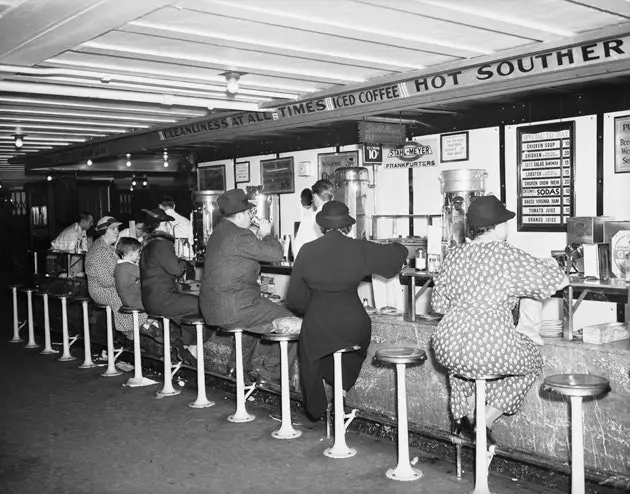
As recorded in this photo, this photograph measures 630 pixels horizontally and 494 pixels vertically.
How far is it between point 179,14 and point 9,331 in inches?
321

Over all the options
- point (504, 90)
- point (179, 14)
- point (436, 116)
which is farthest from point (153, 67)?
point (436, 116)

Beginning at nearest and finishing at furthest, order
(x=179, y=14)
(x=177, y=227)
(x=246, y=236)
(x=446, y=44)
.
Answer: (x=179, y=14) → (x=446, y=44) → (x=246, y=236) → (x=177, y=227)

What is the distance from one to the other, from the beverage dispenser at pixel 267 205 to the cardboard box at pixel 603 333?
517cm

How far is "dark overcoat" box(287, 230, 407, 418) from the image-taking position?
471 centimetres

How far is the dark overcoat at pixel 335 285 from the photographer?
4715mm

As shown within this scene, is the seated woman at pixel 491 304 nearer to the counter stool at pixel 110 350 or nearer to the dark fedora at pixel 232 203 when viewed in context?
the dark fedora at pixel 232 203

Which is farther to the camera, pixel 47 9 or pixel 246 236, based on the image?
pixel 246 236

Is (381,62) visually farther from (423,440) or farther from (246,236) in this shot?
(423,440)

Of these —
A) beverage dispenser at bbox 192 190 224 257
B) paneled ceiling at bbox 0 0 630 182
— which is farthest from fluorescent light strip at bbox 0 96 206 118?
beverage dispenser at bbox 192 190 224 257

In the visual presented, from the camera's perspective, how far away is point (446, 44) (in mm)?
4590

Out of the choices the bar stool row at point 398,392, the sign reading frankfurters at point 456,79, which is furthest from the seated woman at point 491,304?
the sign reading frankfurters at point 456,79

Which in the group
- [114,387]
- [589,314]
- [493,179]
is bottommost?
[114,387]

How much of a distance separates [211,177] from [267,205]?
1.95m

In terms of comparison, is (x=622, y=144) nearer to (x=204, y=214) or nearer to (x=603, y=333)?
(x=603, y=333)
